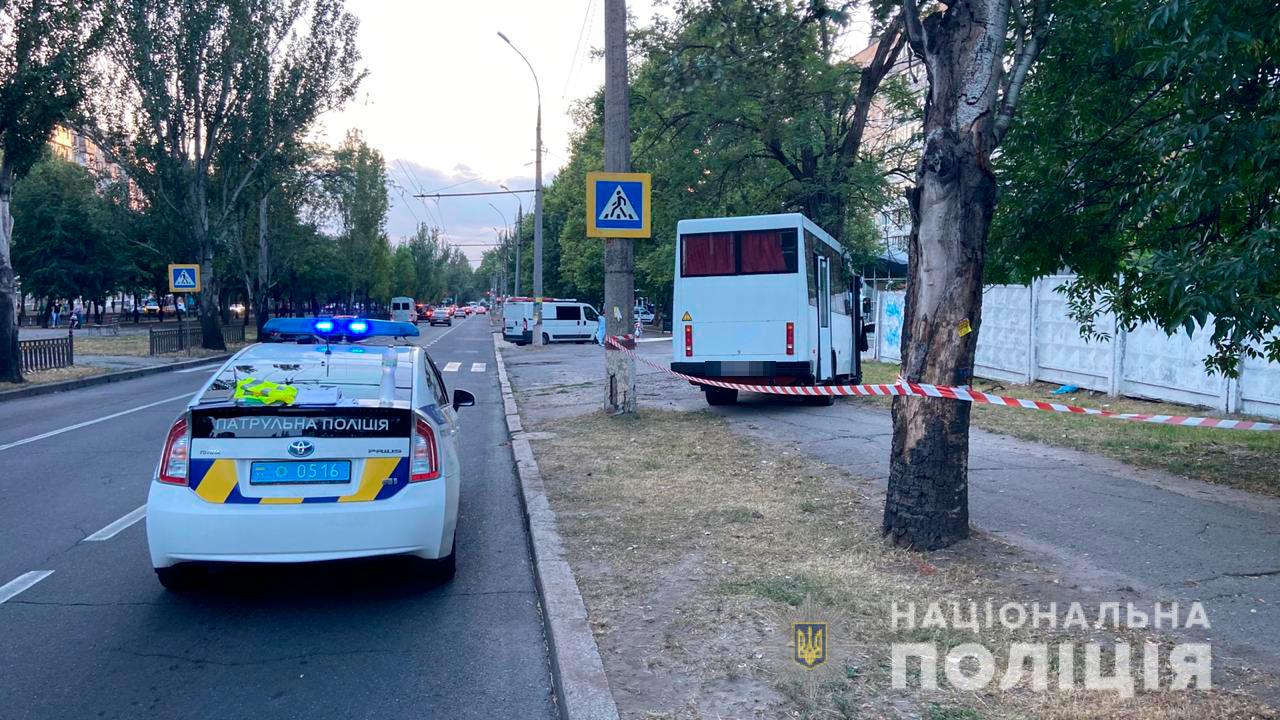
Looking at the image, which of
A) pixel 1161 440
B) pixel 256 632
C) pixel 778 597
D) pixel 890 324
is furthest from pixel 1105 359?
pixel 256 632

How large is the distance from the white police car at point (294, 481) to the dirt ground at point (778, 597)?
3.82ft

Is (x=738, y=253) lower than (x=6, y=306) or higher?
higher

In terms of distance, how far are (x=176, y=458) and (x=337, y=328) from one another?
1883 millimetres

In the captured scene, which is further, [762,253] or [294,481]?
[762,253]

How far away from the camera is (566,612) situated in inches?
196

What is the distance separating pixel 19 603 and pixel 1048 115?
802 cm

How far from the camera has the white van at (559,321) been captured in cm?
4572

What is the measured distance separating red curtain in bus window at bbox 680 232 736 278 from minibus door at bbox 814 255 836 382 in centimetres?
148

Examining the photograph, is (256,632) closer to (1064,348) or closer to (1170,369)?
(1170,369)

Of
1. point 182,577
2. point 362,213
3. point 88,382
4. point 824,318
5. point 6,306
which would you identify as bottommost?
point 182,577

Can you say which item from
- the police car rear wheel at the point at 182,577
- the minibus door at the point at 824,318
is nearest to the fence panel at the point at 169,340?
the minibus door at the point at 824,318

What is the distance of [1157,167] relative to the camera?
24.0 ft

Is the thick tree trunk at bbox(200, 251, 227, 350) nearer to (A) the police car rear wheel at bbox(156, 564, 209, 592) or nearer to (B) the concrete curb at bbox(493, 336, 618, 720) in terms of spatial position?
(B) the concrete curb at bbox(493, 336, 618, 720)

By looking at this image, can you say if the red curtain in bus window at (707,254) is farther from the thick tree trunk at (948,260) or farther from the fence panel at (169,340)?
the fence panel at (169,340)
